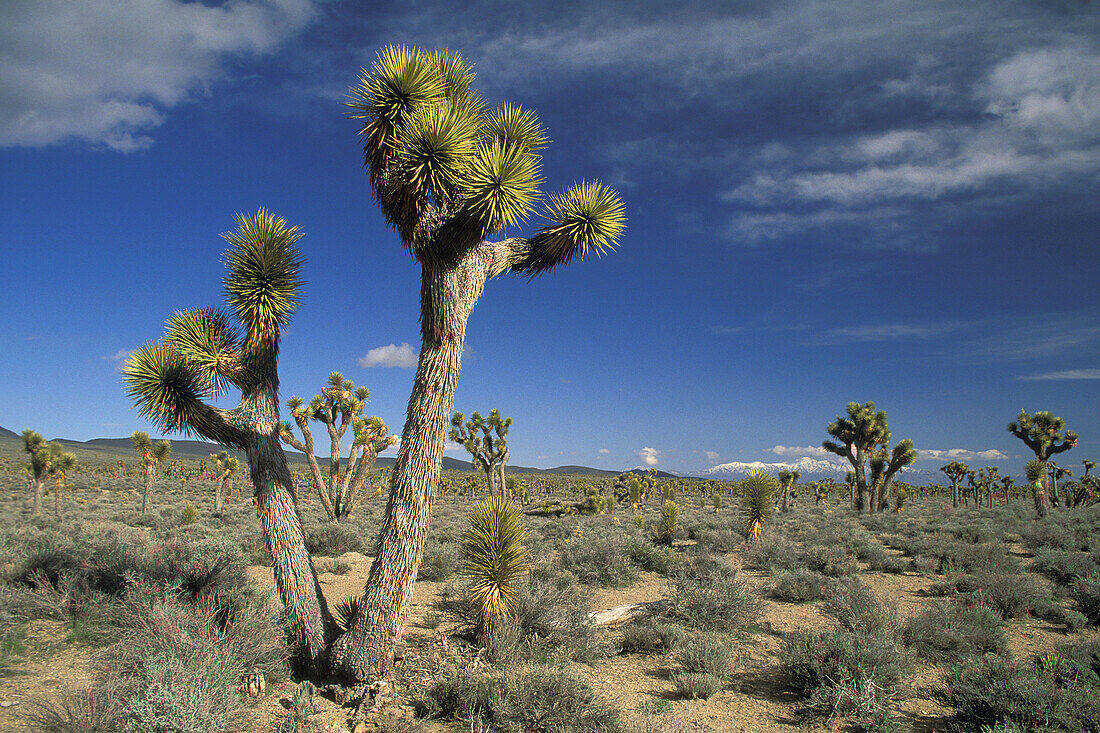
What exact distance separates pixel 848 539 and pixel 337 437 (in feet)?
53.2

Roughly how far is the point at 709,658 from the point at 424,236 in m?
6.34

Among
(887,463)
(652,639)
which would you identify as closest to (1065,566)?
(652,639)

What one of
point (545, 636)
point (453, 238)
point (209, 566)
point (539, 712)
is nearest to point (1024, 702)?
point (539, 712)

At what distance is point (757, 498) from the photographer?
51.3 feet

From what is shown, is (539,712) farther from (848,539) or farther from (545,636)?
(848,539)

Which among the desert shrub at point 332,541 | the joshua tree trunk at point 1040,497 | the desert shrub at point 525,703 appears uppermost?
the joshua tree trunk at point 1040,497

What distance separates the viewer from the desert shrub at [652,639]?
25.2 ft

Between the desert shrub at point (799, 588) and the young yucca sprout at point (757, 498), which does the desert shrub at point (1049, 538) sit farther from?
the desert shrub at point (799, 588)

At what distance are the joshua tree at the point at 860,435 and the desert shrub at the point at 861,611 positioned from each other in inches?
819

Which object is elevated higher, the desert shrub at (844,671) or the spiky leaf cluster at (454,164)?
the spiky leaf cluster at (454,164)

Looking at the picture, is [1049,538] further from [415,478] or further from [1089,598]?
[415,478]

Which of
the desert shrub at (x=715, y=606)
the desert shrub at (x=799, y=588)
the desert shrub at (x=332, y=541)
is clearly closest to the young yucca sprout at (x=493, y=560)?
the desert shrub at (x=715, y=606)

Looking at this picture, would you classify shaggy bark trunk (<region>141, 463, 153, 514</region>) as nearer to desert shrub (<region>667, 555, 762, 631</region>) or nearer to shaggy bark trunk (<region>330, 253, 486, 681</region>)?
shaggy bark trunk (<region>330, 253, 486, 681</region>)

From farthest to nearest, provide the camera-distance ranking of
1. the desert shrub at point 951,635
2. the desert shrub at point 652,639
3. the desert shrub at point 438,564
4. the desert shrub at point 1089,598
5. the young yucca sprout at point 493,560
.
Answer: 1. the desert shrub at point 438,564
2. the desert shrub at point 1089,598
3. the desert shrub at point 652,639
4. the young yucca sprout at point 493,560
5. the desert shrub at point 951,635
